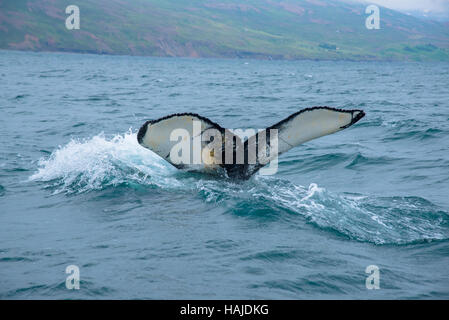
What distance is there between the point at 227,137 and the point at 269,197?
4.55 feet

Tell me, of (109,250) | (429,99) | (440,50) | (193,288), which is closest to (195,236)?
(109,250)

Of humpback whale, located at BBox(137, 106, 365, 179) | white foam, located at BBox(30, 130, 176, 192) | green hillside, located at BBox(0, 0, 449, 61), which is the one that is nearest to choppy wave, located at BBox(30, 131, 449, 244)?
white foam, located at BBox(30, 130, 176, 192)

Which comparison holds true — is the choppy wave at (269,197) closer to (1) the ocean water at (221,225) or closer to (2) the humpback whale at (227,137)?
(1) the ocean water at (221,225)

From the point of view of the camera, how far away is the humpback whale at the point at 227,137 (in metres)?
6.86

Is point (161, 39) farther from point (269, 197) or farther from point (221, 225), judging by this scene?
point (221, 225)

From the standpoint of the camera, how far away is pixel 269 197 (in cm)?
838

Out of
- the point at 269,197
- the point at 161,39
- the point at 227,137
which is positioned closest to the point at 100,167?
the point at 269,197

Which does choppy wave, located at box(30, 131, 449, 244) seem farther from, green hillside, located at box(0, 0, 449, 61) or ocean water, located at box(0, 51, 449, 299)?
green hillside, located at box(0, 0, 449, 61)

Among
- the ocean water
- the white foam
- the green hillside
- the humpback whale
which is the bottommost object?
the ocean water

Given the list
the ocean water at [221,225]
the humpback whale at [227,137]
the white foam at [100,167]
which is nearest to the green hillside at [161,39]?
the white foam at [100,167]

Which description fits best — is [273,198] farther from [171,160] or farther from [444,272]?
[444,272]

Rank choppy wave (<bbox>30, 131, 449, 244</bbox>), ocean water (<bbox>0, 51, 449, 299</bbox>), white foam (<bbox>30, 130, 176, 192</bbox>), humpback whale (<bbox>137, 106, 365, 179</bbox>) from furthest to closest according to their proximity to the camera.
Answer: white foam (<bbox>30, 130, 176, 192</bbox>), choppy wave (<bbox>30, 131, 449, 244</bbox>), humpback whale (<bbox>137, 106, 365, 179</bbox>), ocean water (<bbox>0, 51, 449, 299</bbox>)

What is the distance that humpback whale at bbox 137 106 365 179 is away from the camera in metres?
6.86

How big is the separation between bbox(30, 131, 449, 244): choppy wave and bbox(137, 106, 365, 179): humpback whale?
58 cm
